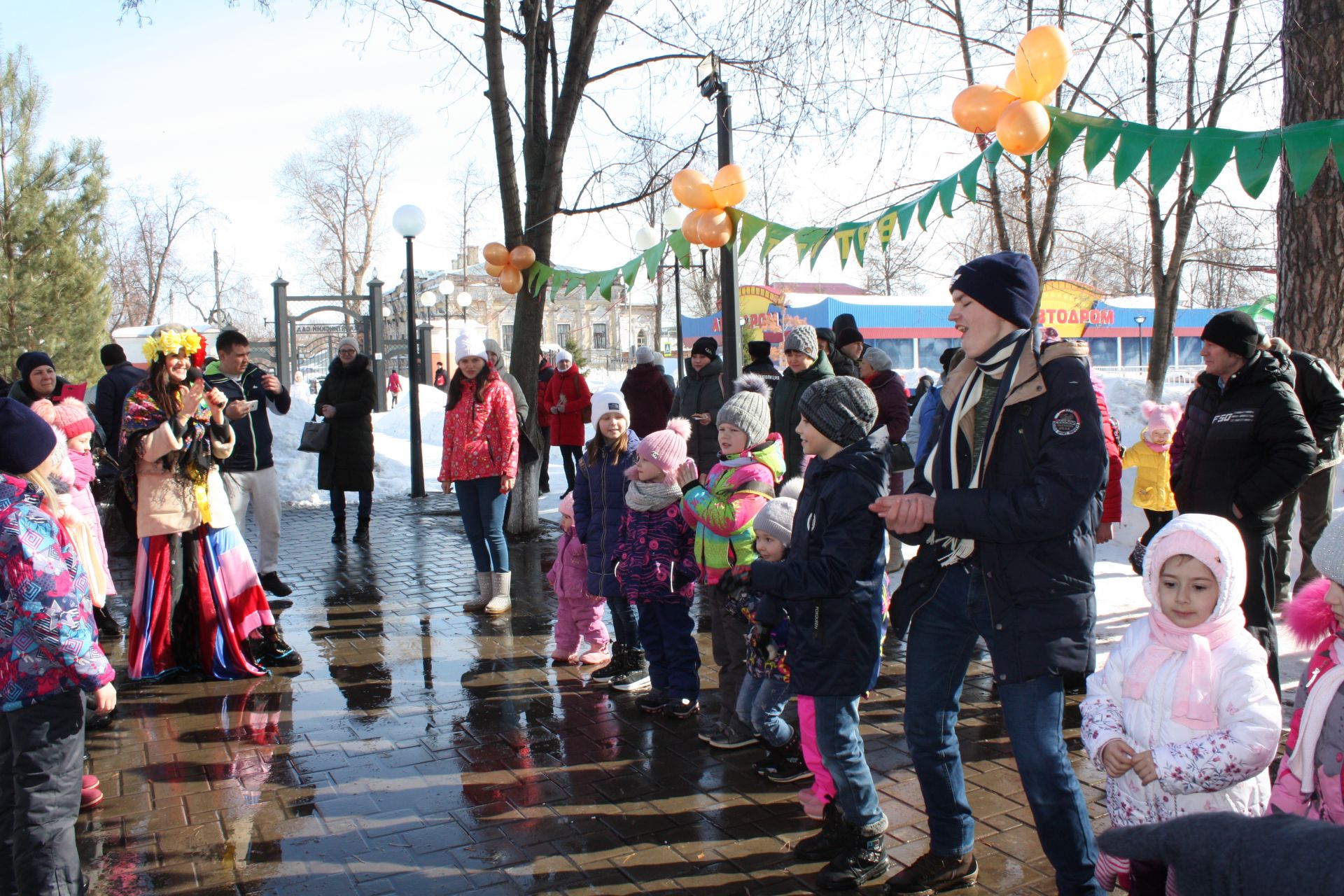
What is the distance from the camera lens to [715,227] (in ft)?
21.7

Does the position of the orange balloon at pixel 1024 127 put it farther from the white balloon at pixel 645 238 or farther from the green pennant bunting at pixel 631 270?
the white balloon at pixel 645 238

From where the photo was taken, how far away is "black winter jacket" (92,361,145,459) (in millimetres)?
7949

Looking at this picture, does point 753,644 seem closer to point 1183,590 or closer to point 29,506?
point 1183,590

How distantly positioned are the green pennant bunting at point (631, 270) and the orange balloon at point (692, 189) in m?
1.21

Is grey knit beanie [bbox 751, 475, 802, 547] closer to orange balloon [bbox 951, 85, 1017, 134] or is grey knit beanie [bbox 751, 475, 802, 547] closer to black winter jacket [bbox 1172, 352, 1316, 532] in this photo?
black winter jacket [bbox 1172, 352, 1316, 532]

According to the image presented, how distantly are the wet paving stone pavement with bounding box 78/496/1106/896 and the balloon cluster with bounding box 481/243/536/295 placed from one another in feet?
14.1

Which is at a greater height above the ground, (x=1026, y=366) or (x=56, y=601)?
(x=1026, y=366)

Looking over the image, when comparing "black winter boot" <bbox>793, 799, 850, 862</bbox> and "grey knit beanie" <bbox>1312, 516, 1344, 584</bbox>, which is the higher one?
"grey knit beanie" <bbox>1312, 516, 1344, 584</bbox>

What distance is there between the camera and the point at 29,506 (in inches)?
116

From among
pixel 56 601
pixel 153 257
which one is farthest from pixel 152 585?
pixel 153 257

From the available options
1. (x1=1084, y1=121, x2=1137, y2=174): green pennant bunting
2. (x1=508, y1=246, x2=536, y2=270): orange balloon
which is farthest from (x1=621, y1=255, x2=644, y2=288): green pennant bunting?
(x1=1084, y1=121, x2=1137, y2=174): green pennant bunting

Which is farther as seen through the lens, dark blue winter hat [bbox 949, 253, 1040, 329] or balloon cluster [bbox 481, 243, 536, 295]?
balloon cluster [bbox 481, 243, 536, 295]

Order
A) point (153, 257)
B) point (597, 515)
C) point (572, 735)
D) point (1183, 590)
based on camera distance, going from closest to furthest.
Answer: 1. point (1183, 590)
2. point (572, 735)
3. point (597, 515)
4. point (153, 257)

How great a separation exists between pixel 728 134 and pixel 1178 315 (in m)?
A: 36.2
